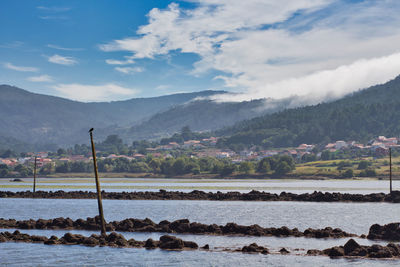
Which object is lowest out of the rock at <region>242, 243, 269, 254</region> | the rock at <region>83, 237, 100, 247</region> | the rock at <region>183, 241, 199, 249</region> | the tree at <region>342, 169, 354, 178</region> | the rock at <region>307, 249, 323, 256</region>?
the rock at <region>307, 249, 323, 256</region>

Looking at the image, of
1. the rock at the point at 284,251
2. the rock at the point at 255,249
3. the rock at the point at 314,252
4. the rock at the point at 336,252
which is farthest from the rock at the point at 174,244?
the rock at the point at 336,252

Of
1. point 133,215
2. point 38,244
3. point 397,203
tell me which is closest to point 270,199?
point 397,203

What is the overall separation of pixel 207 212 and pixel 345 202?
30.3 meters

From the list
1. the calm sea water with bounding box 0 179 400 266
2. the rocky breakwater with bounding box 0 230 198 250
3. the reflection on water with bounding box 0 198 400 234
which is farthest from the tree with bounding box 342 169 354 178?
the rocky breakwater with bounding box 0 230 198 250

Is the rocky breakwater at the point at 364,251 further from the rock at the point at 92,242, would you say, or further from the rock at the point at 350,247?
the rock at the point at 92,242

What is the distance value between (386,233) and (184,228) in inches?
738

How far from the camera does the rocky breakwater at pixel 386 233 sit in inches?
2040

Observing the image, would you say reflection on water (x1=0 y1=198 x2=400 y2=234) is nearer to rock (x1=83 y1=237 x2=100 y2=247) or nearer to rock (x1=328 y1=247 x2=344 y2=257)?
rock (x1=328 y1=247 x2=344 y2=257)

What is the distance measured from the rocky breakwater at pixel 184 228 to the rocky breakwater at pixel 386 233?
2.92 m

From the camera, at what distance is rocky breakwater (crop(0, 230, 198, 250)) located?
158 ft

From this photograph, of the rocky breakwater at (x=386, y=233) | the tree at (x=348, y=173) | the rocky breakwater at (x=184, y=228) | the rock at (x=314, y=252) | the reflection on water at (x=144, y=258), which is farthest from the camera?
the tree at (x=348, y=173)

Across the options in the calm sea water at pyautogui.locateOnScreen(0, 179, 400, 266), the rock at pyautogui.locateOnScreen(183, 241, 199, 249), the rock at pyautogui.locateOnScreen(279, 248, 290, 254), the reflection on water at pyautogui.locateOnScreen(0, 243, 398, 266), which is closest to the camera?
the reflection on water at pyautogui.locateOnScreen(0, 243, 398, 266)

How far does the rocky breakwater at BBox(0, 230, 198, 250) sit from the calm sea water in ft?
4.30

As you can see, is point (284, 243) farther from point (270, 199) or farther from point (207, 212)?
point (270, 199)
